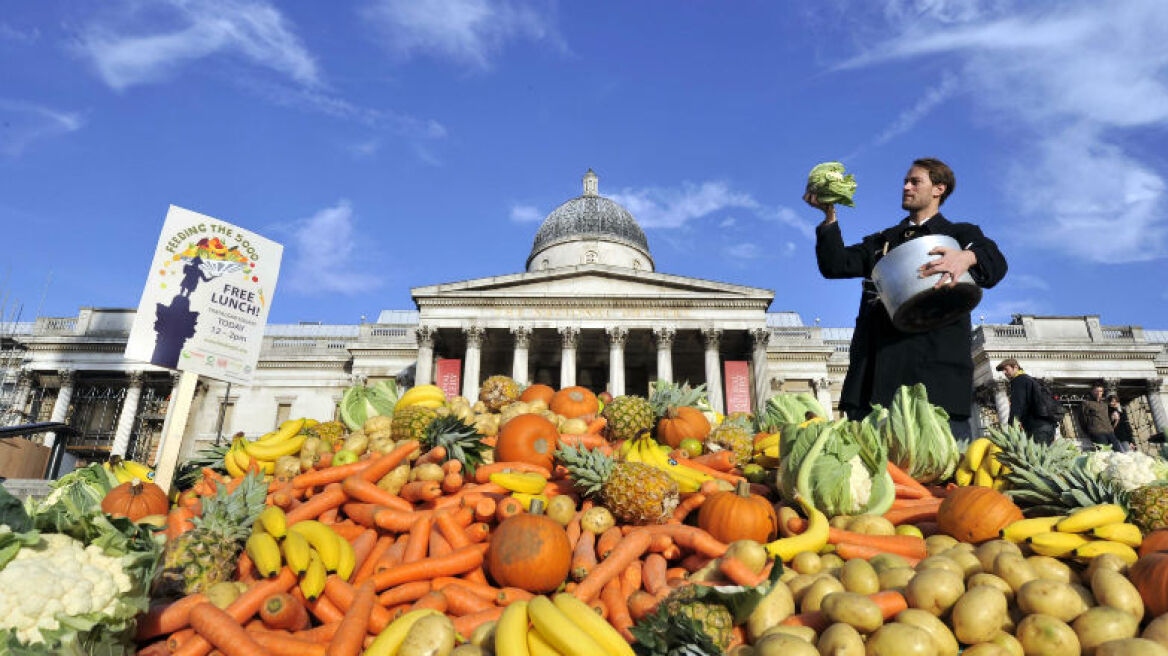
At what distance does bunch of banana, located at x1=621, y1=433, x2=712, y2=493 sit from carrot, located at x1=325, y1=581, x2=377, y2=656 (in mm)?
2127

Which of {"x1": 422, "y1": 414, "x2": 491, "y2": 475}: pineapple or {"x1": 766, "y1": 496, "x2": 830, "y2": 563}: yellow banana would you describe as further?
{"x1": 422, "y1": 414, "x2": 491, "y2": 475}: pineapple

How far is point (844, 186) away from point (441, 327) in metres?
28.3

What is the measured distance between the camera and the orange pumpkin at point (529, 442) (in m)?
5.05

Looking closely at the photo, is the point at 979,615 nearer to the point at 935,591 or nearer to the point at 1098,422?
the point at 935,591

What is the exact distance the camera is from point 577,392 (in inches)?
269

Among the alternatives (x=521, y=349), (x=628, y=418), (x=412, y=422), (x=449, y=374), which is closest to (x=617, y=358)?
(x=521, y=349)

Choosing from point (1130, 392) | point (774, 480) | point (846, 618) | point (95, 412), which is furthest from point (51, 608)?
point (1130, 392)

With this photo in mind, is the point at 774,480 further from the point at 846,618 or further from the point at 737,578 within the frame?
the point at 846,618

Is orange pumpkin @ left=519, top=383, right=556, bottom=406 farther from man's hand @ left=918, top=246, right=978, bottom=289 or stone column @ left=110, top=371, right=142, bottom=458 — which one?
stone column @ left=110, top=371, right=142, bottom=458

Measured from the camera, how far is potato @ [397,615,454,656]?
9.02 feet

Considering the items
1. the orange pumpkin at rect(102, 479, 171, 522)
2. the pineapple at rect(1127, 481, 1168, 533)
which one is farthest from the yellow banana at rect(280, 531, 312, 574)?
the pineapple at rect(1127, 481, 1168, 533)

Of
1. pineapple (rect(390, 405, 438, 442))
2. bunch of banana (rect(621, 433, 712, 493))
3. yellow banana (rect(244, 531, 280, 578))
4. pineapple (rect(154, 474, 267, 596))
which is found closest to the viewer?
yellow banana (rect(244, 531, 280, 578))

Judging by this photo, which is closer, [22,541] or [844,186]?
[22,541]

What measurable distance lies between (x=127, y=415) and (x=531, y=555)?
4166 cm
